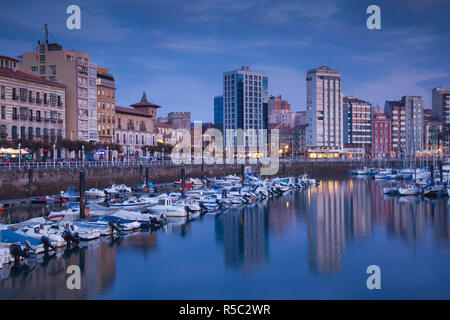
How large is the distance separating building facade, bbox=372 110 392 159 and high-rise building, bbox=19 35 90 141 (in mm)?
137013

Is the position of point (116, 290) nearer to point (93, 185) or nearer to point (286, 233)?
point (286, 233)

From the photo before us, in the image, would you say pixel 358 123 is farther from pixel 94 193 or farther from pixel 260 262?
pixel 260 262

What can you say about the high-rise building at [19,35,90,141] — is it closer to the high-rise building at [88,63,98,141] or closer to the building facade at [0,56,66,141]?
the high-rise building at [88,63,98,141]

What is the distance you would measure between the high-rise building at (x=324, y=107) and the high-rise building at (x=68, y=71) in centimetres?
10803

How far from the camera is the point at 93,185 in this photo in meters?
68.2

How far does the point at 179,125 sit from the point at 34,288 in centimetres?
15799

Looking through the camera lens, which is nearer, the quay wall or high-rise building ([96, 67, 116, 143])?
the quay wall

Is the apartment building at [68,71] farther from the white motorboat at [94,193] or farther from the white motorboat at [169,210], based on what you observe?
the white motorboat at [169,210]

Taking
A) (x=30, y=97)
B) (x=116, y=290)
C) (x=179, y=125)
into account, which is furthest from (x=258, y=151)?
(x=116, y=290)

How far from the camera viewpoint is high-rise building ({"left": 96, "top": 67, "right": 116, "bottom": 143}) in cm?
9844

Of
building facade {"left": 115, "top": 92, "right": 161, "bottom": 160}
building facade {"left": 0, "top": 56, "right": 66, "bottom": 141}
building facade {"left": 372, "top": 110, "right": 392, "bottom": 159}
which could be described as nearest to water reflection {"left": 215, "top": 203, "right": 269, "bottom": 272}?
building facade {"left": 0, "top": 56, "right": 66, "bottom": 141}

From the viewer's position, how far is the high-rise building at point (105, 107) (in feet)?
323

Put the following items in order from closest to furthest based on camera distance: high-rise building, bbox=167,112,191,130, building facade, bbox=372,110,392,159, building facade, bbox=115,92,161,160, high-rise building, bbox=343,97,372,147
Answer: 1. building facade, bbox=115,92,161,160
2. high-rise building, bbox=167,112,191,130
3. high-rise building, bbox=343,97,372,147
4. building facade, bbox=372,110,392,159

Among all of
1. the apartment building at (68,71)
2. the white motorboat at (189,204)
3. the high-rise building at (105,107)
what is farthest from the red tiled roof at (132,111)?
the white motorboat at (189,204)
